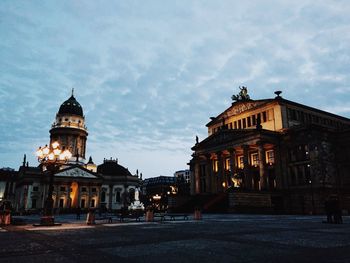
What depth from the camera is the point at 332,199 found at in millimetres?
21094

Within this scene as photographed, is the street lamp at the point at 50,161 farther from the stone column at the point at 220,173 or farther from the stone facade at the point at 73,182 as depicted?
the stone facade at the point at 73,182

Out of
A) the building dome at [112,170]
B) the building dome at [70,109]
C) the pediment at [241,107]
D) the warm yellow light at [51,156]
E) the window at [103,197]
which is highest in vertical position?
the building dome at [70,109]

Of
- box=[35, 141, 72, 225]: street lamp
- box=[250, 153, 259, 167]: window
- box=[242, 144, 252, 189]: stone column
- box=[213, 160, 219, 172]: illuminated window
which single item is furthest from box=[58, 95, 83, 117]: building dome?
box=[35, 141, 72, 225]: street lamp

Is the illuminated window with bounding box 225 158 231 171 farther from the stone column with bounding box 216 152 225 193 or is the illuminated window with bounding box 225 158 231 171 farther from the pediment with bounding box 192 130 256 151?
the pediment with bounding box 192 130 256 151

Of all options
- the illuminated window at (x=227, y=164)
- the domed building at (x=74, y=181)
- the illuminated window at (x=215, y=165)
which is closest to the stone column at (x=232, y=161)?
the illuminated window at (x=227, y=164)

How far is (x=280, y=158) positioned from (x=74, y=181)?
2699 inches

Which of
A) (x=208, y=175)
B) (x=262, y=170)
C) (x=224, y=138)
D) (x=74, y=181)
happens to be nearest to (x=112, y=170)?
(x=74, y=181)

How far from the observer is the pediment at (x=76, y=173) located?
9638cm

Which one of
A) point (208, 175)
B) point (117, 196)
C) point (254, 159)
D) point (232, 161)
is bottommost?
point (117, 196)

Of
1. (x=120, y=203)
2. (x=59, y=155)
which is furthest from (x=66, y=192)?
(x=59, y=155)

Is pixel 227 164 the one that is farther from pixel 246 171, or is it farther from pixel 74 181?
pixel 74 181

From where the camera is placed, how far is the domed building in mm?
94188

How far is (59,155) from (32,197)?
8087 centimetres

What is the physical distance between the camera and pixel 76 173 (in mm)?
99000
